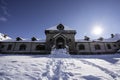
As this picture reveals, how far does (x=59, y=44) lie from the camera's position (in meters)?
33.6

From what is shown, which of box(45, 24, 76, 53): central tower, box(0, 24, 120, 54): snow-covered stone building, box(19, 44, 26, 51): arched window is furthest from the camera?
box(19, 44, 26, 51): arched window

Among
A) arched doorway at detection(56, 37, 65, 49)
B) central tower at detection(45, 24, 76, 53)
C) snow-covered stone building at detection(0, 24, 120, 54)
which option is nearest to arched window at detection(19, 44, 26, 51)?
snow-covered stone building at detection(0, 24, 120, 54)

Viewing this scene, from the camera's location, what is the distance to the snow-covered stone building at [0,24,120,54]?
32.6m

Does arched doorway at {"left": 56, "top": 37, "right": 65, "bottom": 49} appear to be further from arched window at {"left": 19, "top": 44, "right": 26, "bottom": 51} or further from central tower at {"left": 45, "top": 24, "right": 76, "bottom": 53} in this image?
arched window at {"left": 19, "top": 44, "right": 26, "bottom": 51}

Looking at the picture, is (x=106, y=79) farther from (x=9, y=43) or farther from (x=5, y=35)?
(x=5, y=35)

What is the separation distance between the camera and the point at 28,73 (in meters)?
10.8

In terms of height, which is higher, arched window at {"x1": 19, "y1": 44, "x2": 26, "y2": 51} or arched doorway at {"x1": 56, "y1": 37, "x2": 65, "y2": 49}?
arched doorway at {"x1": 56, "y1": 37, "x2": 65, "y2": 49}

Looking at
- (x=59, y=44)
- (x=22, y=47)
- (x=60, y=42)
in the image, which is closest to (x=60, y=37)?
(x=60, y=42)

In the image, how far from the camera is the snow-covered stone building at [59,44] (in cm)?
3259

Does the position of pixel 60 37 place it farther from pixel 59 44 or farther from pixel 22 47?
pixel 22 47

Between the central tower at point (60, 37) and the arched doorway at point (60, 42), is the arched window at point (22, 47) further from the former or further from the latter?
the arched doorway at point (60, 42)

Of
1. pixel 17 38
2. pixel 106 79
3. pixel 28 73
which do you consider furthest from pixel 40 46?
pixel 106 79

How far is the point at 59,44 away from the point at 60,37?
230cm

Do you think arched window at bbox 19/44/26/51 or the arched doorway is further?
arched window at bbox 19/44/26/51
